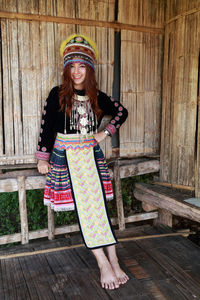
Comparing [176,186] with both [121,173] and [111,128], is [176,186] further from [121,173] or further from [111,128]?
[111,128]

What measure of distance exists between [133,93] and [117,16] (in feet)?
2.53

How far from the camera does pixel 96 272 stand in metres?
2.48

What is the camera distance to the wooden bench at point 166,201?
2672mm

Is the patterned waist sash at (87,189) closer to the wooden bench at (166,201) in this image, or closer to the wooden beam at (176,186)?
the wooden bench at (166,201)

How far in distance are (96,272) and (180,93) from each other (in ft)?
6.18

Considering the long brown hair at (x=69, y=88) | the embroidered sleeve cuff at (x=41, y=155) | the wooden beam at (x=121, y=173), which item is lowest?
the wooden beam at (x=121, y=173)

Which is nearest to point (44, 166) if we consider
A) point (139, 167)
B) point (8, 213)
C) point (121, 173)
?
point (121, 173)

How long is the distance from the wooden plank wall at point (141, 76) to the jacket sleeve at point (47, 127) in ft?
2.70

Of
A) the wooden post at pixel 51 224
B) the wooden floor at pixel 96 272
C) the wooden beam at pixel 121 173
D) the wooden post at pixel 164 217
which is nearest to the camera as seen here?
the wooden floor at pixel 96 272

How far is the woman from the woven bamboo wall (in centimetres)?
25

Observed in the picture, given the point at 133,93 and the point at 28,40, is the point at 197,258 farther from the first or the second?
the point at 28,40

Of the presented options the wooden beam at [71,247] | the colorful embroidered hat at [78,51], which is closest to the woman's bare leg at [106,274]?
the wooden beam at [71,247]

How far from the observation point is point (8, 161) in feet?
9.00

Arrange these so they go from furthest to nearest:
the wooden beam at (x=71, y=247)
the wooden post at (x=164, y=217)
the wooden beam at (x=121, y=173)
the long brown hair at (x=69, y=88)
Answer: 1. the wooden post at (x=164, y=217)
2. the wooden beam at (x=121, y=173)
3. the wooden beam at (x=71, y=247)
4. the long brown hair at (x=69, y=88)
